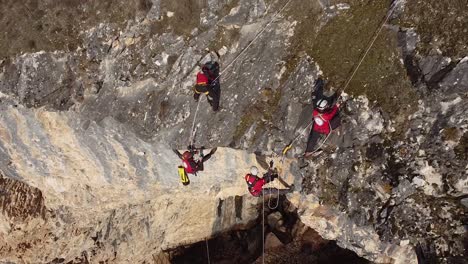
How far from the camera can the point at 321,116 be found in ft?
48.1

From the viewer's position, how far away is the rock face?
14.2 m

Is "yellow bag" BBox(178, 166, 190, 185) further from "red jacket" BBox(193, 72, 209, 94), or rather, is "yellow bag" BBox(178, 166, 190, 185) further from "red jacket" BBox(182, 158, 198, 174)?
"red jacket" BBox(193, 72, 209, 94)

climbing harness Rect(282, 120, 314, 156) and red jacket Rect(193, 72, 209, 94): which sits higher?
red jacket Rect(193, 72, 209, 94)

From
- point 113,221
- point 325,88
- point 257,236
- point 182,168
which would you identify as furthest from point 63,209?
point 325,88

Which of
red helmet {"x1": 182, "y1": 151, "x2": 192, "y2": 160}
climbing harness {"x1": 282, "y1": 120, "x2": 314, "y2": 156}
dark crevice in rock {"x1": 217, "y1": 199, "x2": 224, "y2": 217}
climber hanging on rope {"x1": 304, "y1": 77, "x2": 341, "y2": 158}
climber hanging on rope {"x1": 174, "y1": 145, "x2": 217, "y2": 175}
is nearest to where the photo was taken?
climber hanging on rope {"x1": 304, "y1": 77, "x2": 341, "y2": 158}

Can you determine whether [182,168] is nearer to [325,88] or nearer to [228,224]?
[325,88]

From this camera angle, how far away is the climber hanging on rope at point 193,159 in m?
18.3

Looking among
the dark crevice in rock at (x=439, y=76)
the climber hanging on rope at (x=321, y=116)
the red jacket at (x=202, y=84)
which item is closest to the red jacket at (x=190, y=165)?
the red jacket at (x=202, y=84)

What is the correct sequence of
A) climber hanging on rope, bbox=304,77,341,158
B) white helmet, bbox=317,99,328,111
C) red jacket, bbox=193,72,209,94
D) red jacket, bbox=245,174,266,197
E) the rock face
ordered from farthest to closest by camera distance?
1. red jacket, bbox=245,174,266,197
2. red jacket, bbox=193,72,209,94
3. climber hanging on rope, bbox=304,77,341,158
4. white helmet, bbox=317,99,328,111
5. the rock face

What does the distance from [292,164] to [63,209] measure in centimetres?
1308

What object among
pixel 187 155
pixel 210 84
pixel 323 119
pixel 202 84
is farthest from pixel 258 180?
pixel 323 119

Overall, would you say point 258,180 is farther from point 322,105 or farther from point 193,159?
point 322,105

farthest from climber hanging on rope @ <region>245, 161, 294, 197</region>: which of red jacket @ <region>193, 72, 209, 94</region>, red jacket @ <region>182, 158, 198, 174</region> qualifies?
red jacket @ <region>193, 72, 209, 94</region>

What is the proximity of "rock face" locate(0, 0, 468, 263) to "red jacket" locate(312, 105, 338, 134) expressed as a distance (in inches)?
25.5
